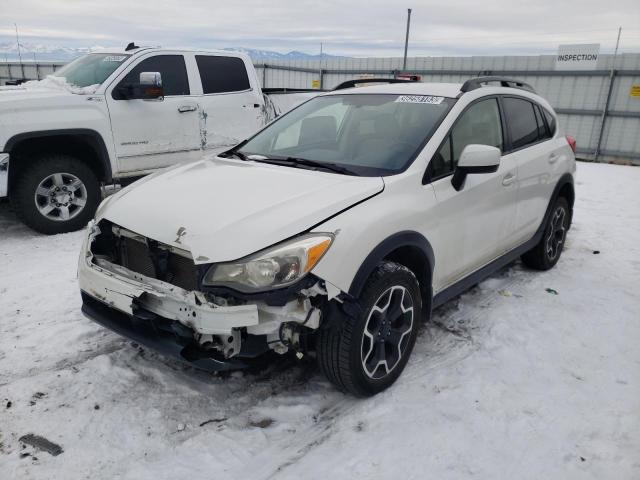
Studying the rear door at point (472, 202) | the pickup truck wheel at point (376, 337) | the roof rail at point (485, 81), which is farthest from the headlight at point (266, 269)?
the roof rail at point (485, 81)

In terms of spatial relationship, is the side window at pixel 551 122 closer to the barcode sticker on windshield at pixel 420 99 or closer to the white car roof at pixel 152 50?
the barcode sticker on windshield at pixel 420 99

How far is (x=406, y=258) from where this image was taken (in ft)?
10.2

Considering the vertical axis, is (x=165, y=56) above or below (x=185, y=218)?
above

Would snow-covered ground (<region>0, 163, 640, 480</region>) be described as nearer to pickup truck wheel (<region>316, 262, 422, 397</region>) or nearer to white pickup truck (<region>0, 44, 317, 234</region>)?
pickup truck wheel (<region>316, 262, 422, 397</region>)

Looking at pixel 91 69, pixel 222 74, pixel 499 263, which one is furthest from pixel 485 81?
pixel 91 69

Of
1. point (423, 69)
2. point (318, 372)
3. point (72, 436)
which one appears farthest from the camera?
point (423, 69)

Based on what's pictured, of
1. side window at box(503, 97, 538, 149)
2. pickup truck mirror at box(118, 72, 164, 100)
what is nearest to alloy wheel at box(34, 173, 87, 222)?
pickup truck mirror at box(118, 72, 164, 100)

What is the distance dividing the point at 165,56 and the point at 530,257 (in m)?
4.80

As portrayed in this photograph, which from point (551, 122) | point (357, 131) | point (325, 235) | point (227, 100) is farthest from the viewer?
point (227, 100)

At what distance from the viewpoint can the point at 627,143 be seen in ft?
42.1

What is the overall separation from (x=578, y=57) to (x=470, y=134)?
38.1ft

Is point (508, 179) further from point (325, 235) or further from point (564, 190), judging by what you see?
point (325, 235)

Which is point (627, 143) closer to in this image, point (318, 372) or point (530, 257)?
point (530, 257)

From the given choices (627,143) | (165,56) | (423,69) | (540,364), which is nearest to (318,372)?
(540,364)
